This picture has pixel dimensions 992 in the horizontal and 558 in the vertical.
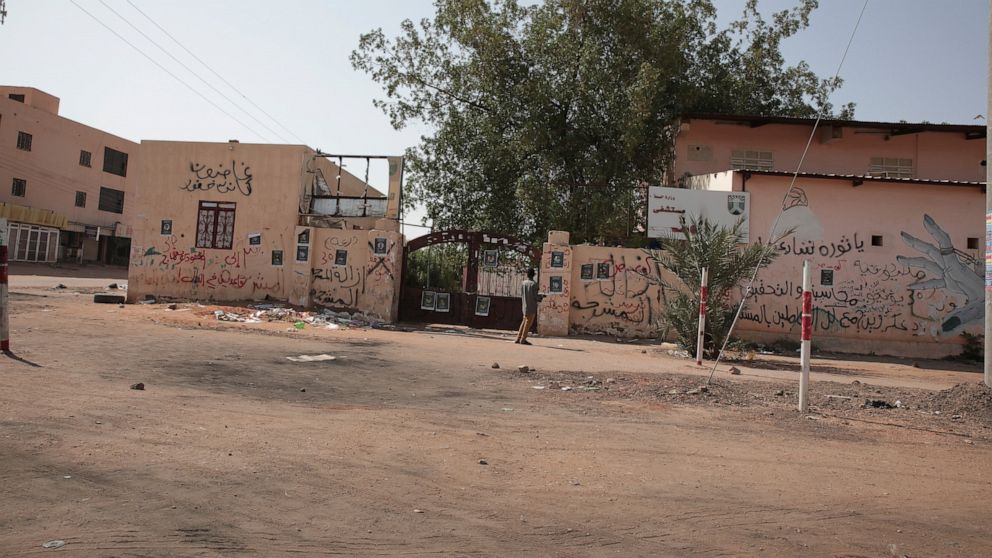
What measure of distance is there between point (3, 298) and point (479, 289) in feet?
42.5

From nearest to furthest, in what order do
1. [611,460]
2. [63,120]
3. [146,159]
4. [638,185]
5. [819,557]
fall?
[819,557]
[611,460]
[146,159]
[638,185]
[63,120]

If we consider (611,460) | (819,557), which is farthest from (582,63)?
(819,557)

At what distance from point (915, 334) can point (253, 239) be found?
18561 millimetres

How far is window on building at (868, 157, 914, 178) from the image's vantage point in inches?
947

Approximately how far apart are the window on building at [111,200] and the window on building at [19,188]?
6.37 metres

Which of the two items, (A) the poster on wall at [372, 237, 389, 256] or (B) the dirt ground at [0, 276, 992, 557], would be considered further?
(A) the poster on wall at [372, 237, 389, 256]

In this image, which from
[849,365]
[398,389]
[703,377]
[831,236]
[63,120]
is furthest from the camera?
[63,120]

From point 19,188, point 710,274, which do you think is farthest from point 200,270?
point 19,188

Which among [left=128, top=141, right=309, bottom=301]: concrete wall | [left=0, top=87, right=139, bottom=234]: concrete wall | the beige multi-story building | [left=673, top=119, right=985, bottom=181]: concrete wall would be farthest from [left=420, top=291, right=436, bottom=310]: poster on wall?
[left=0, top=87, right=139, bottom=234]: concrete wall

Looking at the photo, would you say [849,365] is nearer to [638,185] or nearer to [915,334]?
[915,334]

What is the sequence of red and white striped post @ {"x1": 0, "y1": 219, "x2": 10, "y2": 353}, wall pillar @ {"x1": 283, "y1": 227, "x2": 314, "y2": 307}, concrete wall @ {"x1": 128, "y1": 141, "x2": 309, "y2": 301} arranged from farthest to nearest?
concrete wall @ {"x1": 128, "y1": 141, "x2": 309, "y2": 301} < wall pillar @ {"x1": 283, "y1": 227, "x2": 314, "y2": 307} < red and white striped post @ {"x1": 0, "y1": 219, "x2": 10, "y2": 353}

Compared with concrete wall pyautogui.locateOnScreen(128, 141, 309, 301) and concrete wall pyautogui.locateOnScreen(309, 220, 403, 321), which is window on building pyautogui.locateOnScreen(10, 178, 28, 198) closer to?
concrete wall pyautogui.locateOnScreen(128, 141, 309, 301)

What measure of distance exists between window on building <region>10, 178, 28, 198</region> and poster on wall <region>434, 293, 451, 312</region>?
113 ft

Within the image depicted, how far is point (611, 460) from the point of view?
512 centimetres
